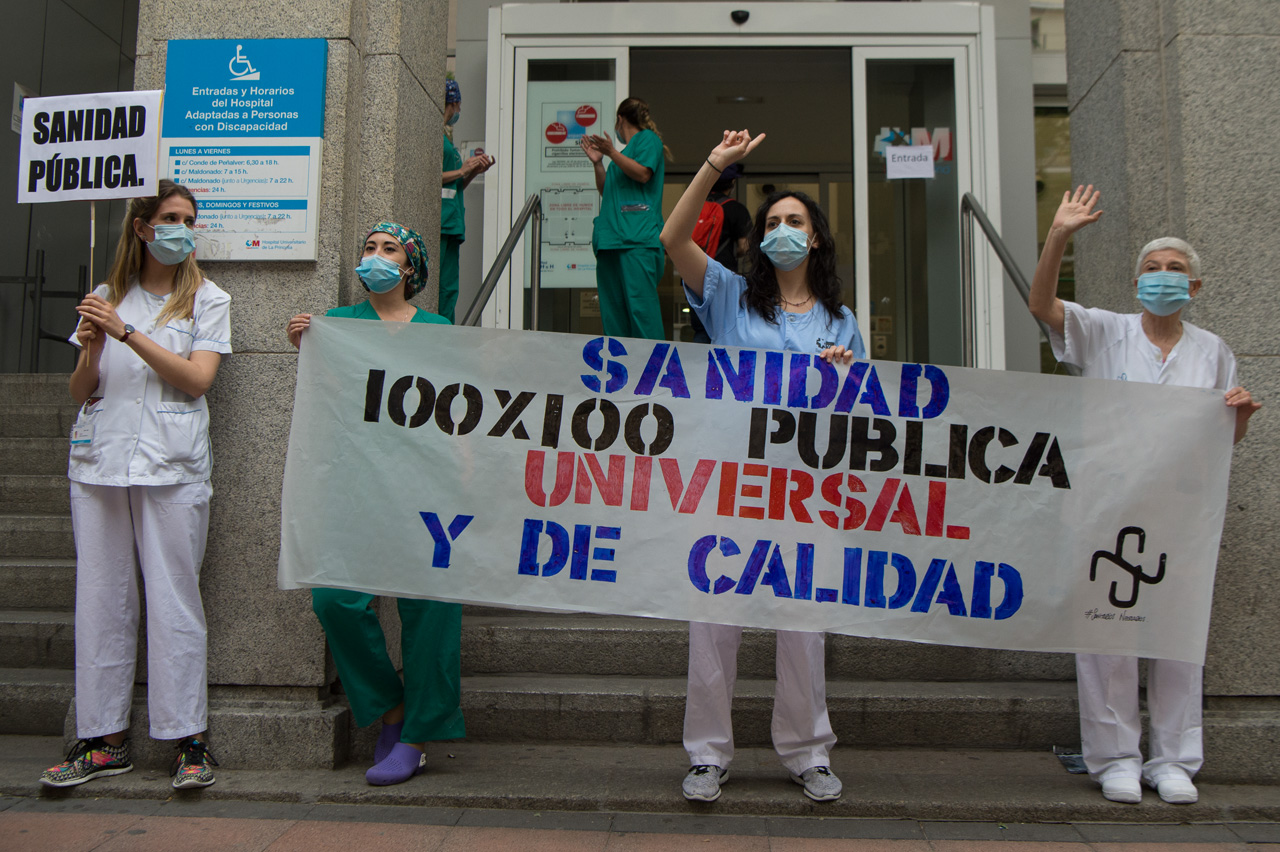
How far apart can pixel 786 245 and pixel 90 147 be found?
2.62m

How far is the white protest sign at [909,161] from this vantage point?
7.89 metres

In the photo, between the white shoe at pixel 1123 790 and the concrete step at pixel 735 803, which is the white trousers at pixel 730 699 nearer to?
the concrete step at pixel 735 803

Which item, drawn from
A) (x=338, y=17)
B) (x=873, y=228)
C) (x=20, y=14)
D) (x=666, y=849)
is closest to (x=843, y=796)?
(x=666, y=849)

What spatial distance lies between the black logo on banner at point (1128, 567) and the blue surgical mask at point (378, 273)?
269 centimetres

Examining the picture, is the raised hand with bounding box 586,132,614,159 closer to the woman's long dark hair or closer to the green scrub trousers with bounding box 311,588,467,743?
the woman's long dark hair

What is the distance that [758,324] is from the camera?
138 inches

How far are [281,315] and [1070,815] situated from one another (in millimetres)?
3457

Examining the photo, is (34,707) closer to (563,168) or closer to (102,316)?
(102,316)

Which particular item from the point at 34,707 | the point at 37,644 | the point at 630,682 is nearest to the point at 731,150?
the point at 630,682

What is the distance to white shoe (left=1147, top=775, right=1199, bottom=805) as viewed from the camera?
131 inches

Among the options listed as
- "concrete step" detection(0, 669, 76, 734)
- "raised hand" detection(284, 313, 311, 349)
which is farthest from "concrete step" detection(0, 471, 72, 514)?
"raised hand" detection(284, 313, 311, 349)

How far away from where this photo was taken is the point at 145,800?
342 centimetres

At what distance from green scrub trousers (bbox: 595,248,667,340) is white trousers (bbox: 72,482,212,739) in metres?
2.83

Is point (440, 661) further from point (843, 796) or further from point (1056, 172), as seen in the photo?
point (1056, 172)
